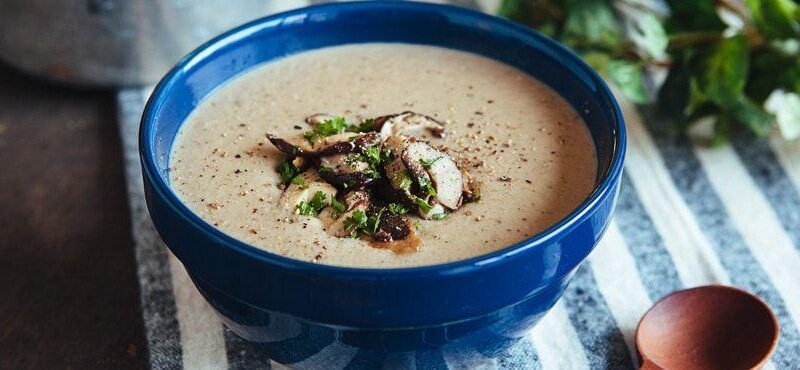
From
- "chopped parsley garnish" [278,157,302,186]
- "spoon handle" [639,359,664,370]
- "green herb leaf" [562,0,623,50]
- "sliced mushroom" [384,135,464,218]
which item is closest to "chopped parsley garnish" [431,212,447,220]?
"sliced mushroom" [384,135,464,218]

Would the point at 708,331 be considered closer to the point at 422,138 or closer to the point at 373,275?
the point at 422,138

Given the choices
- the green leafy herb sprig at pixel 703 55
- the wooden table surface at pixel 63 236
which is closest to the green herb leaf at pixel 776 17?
the green leafy herb sprig at pixel 703 55

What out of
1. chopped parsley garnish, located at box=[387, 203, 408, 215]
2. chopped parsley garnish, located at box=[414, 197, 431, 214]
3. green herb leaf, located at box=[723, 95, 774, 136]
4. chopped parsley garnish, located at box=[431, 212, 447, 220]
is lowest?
green herb leaf, located at box=[723, 95, 774, 136]

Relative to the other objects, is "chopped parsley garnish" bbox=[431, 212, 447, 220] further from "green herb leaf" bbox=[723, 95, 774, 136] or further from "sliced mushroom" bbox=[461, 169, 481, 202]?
"green herb leaf" bbox=[723, 95, 774, 136]

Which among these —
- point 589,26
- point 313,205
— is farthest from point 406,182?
point 589,26

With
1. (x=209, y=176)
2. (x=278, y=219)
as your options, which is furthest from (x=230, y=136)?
(x=278, y=219)

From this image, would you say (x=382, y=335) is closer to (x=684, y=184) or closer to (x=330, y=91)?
(x=330, y=91)
